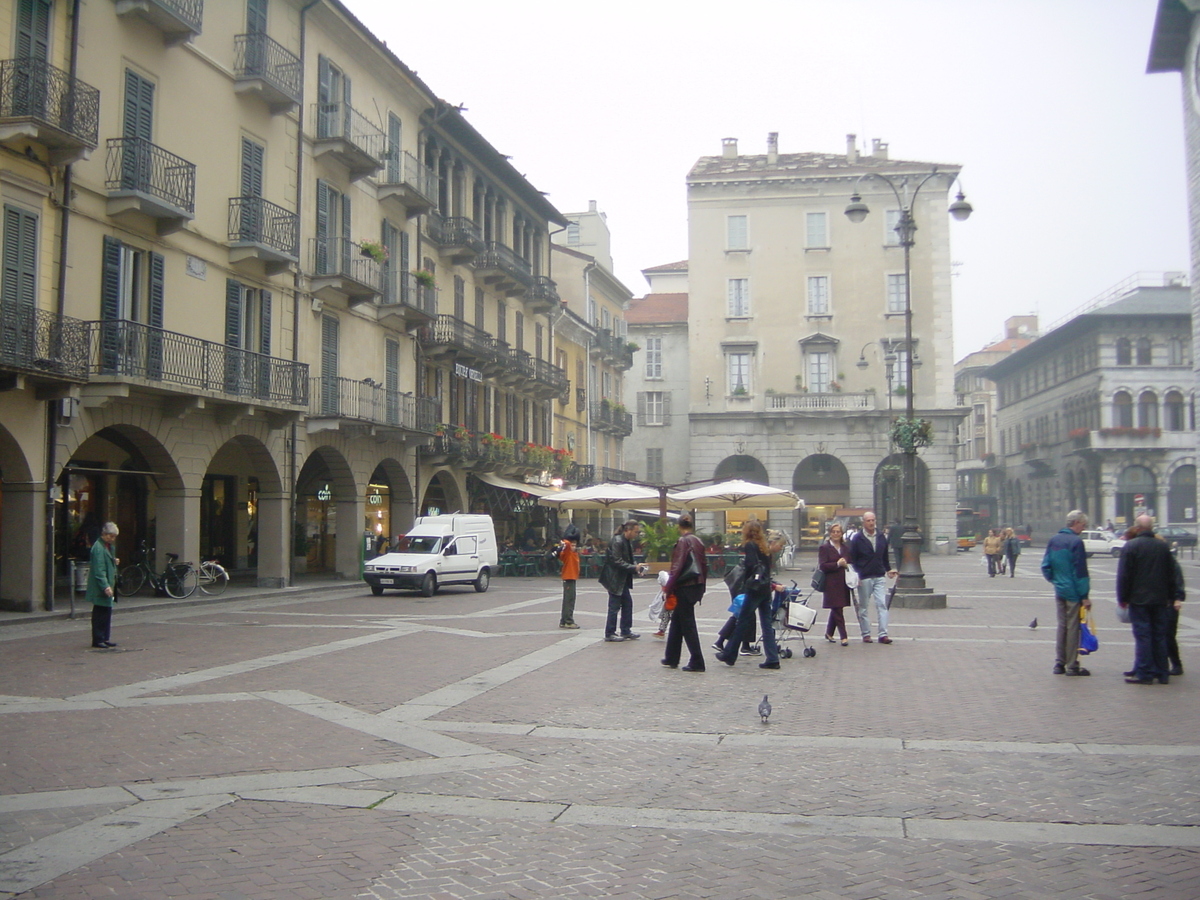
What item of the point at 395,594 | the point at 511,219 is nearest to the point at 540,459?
the point at 511,219

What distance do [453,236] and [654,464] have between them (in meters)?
30.8

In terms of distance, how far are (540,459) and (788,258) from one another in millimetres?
20937

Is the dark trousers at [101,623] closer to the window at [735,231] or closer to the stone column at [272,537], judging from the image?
the stone column at [272,537]

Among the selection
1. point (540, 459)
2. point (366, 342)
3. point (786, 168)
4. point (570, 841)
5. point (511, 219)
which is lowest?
point (570, 841)

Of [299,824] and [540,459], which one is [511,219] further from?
[299,824]

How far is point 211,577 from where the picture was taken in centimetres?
2311

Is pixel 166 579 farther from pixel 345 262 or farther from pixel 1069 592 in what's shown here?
pixel 1069 592

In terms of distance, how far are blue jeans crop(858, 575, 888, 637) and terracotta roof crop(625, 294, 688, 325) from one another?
157 ft

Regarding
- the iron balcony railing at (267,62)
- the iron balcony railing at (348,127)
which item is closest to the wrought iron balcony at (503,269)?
the iron balcony railing at (348,127)

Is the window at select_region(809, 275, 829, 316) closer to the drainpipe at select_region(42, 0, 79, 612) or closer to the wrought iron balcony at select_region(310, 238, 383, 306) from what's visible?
the wrought iron balcony at select_region(310, 238, 383, 306)

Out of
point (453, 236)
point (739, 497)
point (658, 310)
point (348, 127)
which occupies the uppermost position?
point (658, 310)

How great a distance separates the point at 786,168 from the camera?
55.0 metres

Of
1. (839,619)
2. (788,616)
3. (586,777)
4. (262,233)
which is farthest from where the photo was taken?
(262,233)

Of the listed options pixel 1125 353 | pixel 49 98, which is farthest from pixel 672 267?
pixel 49 98
